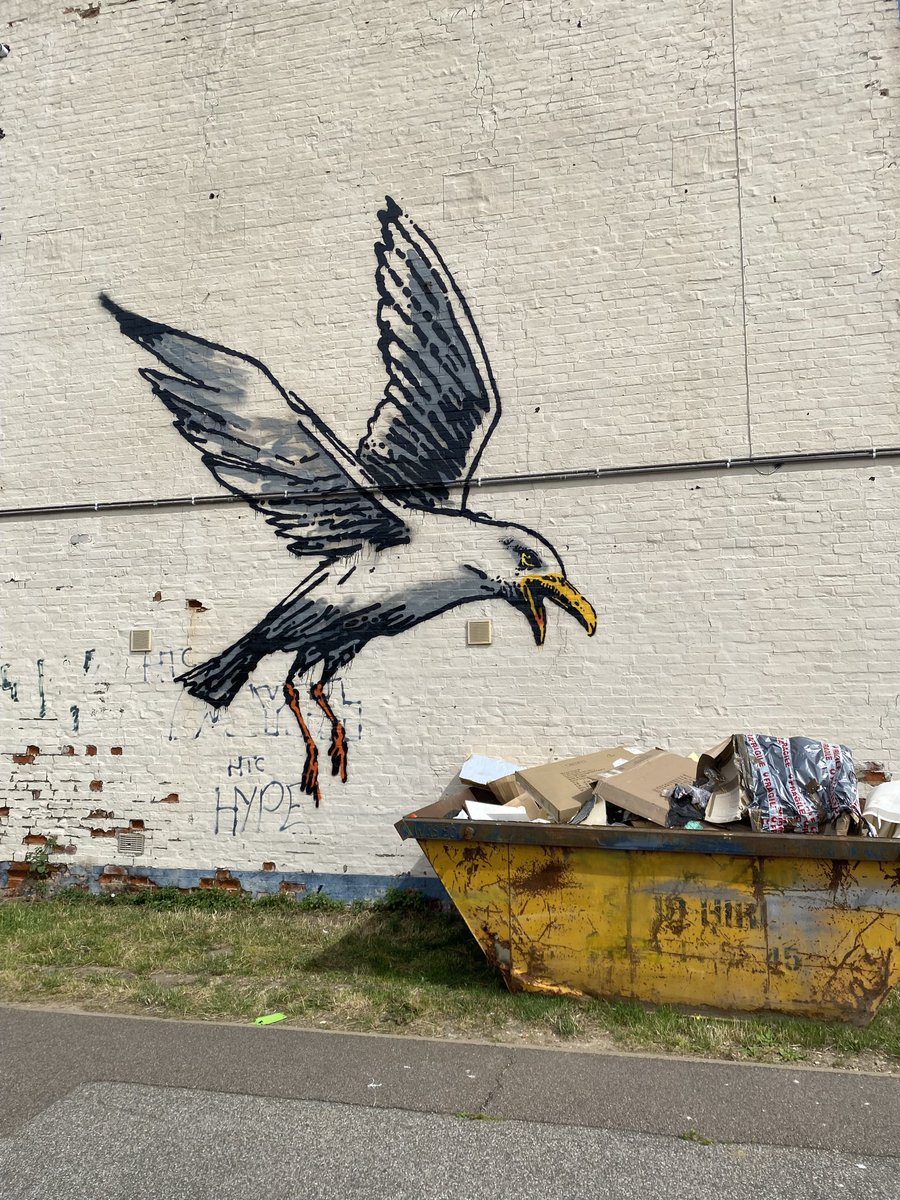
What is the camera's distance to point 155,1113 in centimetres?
405

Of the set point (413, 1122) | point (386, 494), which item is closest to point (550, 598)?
point (386, 494)

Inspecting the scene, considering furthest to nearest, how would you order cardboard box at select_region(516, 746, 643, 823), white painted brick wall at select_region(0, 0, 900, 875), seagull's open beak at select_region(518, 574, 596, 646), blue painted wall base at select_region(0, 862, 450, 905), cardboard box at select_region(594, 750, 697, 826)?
blue painted wall base at select_region(0, 862, 450, 905) < seagull's open beak at select_region(518, 574, 596, 646) < white painted brick wall at select_region(0, 0, 900, 875) < cardboard box at select_region(516, 746, 643, 823) < cardboard box at select_region(594, 750, 697, 826)

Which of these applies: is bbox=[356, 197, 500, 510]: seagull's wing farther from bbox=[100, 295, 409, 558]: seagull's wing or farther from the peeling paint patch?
the peeling paint patch

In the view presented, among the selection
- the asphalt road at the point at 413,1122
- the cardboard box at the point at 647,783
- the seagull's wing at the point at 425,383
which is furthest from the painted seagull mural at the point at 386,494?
the asphalt road at the point at 413,1122

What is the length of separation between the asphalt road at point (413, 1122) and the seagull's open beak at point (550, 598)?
11.1 ft

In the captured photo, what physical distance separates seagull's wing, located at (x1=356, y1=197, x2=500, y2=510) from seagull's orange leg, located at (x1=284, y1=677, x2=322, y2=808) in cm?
196

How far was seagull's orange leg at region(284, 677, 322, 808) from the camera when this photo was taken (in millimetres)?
7699

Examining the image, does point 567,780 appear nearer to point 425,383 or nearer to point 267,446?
point 425,383

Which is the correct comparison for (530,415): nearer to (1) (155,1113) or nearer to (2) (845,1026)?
(2) (845,1026)

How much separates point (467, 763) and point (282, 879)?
192cm

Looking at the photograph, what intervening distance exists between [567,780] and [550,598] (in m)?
1.76

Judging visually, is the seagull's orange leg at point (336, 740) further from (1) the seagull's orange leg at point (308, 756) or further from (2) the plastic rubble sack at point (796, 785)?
(2) the plastic rubble sack at point (796, 785)

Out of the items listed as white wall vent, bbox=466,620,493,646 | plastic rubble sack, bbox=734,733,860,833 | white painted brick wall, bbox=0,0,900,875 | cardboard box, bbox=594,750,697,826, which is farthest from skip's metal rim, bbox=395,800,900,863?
white wall vent, bbox=466,620,493,646

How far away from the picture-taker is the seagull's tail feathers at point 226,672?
26.2 feet
